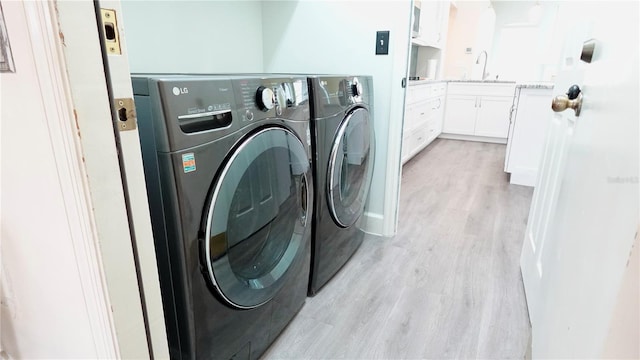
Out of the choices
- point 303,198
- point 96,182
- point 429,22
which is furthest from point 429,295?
point 429,22

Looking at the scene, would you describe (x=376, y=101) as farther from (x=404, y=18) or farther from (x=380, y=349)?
(x=380, y=349)

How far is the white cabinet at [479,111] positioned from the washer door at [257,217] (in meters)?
4.16

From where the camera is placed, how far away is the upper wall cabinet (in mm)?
3285

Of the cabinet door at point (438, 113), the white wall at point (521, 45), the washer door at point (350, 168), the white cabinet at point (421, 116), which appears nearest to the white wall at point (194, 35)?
the washer door at point (350, 168)

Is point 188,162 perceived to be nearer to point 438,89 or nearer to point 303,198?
point 303,198

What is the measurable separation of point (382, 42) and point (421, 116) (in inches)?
84.6

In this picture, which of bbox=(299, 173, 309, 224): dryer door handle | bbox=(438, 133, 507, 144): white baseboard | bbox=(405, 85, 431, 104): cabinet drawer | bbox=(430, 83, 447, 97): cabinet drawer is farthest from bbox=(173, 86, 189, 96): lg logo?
bbox=(438, 133, 507, 144): white baseboard

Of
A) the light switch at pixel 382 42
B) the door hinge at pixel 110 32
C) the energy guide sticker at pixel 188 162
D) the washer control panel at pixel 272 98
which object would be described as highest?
the light switch at pixel 382 42

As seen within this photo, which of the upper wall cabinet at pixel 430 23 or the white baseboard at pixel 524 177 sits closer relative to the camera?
the white baseboard at pixel 524 177

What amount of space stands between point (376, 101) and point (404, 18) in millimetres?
429

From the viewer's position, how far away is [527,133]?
9.60 feet

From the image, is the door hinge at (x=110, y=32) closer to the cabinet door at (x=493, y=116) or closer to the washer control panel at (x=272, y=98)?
the washer control panel at (x=272, y=98)

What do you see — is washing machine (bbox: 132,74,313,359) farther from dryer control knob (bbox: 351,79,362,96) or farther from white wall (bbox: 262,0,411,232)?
white wall (bbox: 262,0,411,232)

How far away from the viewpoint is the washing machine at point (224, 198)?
768mm
